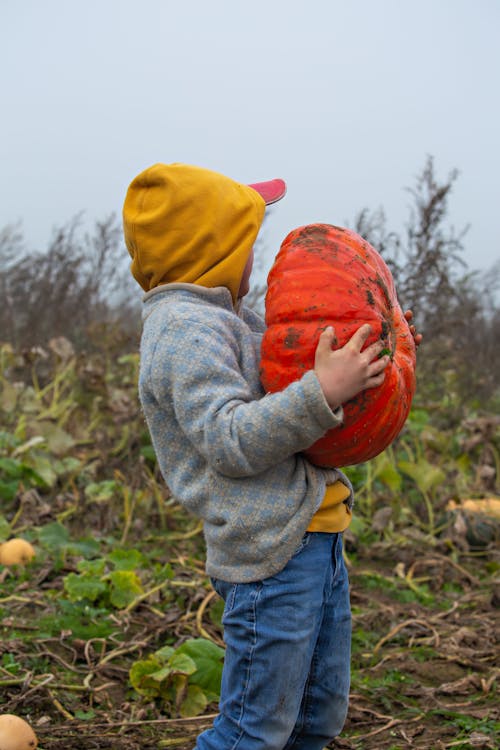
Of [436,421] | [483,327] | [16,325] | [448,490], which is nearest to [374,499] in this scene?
[448,490]

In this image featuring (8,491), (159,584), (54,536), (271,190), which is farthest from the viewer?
(8,491)

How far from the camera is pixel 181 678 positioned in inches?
112

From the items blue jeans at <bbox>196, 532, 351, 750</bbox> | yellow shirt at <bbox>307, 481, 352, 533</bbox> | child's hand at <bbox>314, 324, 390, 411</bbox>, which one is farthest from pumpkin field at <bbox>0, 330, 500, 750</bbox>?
child's hand at <bbox>314, 324, 390, 411</bbox>

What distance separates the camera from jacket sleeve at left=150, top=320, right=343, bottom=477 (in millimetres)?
1738

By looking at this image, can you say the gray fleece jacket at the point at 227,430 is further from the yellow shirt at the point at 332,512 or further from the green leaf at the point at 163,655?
the green leaf at the point at 163,655

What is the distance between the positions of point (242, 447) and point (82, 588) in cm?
201

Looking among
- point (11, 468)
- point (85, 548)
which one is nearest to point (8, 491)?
point (11, 468)

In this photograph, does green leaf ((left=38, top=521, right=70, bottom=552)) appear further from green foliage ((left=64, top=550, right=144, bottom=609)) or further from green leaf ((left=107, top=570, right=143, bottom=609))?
green leaf ((left=107, top=570, right=143, bottom=609))

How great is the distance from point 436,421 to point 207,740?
5153 millimetres

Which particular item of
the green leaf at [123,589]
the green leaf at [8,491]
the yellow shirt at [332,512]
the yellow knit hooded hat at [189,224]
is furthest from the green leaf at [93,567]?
the yellow knit hooded hat at [189,224]

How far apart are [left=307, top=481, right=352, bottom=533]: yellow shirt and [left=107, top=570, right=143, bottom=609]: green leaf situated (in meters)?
1.72

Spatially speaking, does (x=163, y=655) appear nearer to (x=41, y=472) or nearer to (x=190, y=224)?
(x=190, y=224)

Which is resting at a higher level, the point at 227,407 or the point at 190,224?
the point at 190,224

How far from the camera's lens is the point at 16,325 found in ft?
25.4
